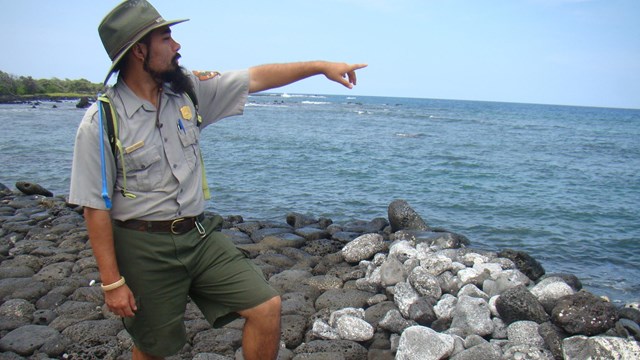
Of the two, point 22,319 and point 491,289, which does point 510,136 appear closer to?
point 491,289

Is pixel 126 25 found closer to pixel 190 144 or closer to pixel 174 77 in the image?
pixel 174 77

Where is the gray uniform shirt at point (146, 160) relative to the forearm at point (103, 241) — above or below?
above

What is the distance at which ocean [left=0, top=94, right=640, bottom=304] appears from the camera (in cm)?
1148

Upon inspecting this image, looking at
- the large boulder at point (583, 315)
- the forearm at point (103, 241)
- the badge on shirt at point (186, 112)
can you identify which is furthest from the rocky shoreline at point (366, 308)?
the badge on shirt at point (186, 112)

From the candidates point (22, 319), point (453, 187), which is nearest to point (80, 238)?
point (22, 319)

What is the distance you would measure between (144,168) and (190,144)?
0.31 metres

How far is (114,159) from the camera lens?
3.00 meters

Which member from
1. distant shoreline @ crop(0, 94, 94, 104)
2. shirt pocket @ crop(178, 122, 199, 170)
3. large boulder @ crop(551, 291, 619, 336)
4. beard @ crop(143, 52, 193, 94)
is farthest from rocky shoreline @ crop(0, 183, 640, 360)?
distant shoreline @ crop(0, 94, 94, 104)

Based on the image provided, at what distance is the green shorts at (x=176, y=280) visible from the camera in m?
3.20

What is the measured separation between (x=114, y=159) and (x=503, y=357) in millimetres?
3603

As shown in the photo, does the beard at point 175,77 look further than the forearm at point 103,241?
Yes

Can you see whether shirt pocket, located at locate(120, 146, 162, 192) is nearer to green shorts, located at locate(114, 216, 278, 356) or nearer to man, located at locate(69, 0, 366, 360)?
man, located at locate(69, 0, 366, 360)

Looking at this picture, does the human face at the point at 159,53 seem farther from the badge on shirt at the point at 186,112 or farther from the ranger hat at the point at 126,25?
the badge on shirt at the point at 186,112

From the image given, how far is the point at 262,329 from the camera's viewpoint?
10.6 feet
